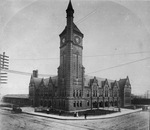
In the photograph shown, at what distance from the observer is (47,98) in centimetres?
4406

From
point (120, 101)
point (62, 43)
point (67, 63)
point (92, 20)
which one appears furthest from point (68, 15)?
point (120, 101)

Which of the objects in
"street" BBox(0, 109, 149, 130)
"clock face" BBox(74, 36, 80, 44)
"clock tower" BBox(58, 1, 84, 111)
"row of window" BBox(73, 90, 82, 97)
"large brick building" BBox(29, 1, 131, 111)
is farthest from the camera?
"row of window" BBox(73, 90, 82, 97)

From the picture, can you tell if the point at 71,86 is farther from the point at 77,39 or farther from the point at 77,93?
the point at 77,39

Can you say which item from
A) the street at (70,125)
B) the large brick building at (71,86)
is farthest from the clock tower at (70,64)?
the street at (70,125)

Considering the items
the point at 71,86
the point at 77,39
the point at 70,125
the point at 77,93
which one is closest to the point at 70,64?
the point at 71,86

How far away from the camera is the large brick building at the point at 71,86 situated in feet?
116

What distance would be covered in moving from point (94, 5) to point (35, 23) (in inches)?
317

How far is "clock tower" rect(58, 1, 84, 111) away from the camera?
35.1 meters

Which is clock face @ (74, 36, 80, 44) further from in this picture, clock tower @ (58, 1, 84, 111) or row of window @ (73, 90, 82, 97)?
row of window @ (73, 90, 82, 97)

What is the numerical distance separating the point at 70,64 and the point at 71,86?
5.19m

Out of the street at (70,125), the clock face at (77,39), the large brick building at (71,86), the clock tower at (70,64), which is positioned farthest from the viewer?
the clock face at (77,39)

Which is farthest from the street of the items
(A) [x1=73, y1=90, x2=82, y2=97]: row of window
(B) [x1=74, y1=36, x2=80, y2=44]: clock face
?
(B) [x1=74, y1=36, x2=80, y2=44]: clock face

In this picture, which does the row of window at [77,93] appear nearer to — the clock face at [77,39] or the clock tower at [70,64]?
the clock tower at [70,64]

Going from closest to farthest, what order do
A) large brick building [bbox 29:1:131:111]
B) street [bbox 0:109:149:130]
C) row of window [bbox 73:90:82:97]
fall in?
street [bbox 0:109:149:130]
large brick building [bbox 29:1:131:111]
row of window [bbox 73:90:82:97]
